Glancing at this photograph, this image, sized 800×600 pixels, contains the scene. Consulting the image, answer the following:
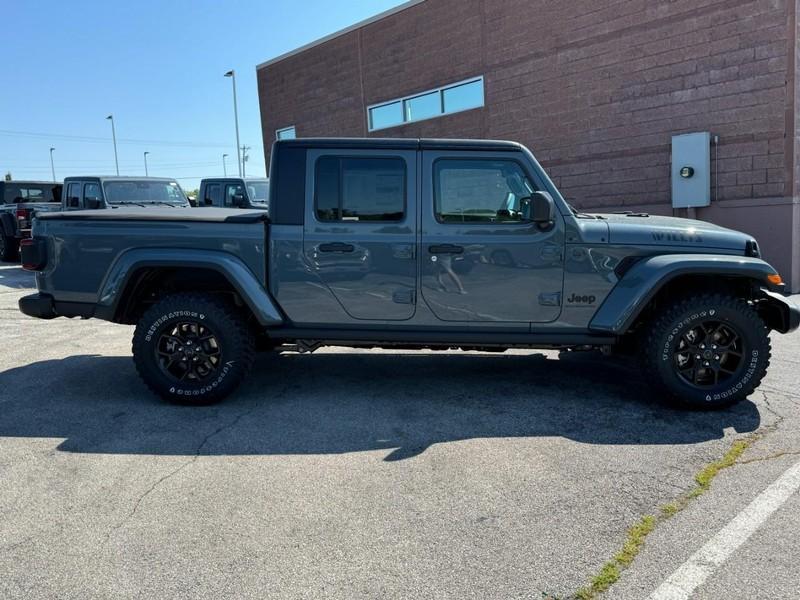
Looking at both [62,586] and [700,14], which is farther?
[700,14]

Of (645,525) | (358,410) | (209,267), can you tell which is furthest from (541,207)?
(209,267)

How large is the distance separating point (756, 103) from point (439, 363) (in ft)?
25.2

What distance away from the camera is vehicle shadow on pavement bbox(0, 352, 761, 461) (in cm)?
387

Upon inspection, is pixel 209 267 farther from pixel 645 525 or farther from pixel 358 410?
pixel 645 525

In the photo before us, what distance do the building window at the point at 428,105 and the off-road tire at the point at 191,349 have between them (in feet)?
35.3

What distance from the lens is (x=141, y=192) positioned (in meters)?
11.4

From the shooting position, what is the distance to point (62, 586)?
2375 mm

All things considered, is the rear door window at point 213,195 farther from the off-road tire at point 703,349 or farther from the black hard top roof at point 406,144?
the off-road tire at point 703,349

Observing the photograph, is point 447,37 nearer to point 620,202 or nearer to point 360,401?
point 620,202

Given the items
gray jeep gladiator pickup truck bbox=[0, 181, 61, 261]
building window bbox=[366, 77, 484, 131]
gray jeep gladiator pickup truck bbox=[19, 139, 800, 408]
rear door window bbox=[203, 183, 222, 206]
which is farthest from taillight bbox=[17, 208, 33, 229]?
gray jeep gladiator pickup truck bbox=[19, 139, 800, 408]

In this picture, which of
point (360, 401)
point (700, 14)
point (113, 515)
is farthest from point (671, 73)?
point (113, 515)

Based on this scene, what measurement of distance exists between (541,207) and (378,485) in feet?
7.16

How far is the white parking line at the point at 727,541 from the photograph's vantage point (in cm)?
232

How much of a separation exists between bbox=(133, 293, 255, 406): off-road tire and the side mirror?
234 centimetres
